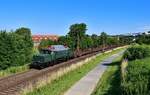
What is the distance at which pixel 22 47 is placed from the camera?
4584cm

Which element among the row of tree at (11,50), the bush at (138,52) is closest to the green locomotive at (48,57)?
the row of tree at (11,50)

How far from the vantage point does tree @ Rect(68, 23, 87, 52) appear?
260 ft

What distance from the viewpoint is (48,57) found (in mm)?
40781

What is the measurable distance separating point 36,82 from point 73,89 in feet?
7.46

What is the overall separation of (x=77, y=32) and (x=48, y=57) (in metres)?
42.2

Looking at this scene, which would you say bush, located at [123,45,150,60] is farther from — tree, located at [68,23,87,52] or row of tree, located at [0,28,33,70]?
tree, located at [68,23,87,52]

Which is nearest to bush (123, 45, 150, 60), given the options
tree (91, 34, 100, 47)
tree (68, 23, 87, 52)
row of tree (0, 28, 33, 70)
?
row of tree (0, 28, 33, 70)

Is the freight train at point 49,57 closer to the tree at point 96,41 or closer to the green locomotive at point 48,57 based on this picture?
the green locomotive at point 48,57

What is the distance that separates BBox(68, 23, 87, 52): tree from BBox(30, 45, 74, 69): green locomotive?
2952 cm

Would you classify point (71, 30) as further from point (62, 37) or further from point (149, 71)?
point (149, 71)

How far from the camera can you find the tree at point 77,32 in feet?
260

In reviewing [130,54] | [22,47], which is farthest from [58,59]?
[130,54]

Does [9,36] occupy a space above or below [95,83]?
above

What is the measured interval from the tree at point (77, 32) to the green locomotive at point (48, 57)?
29.5 m
